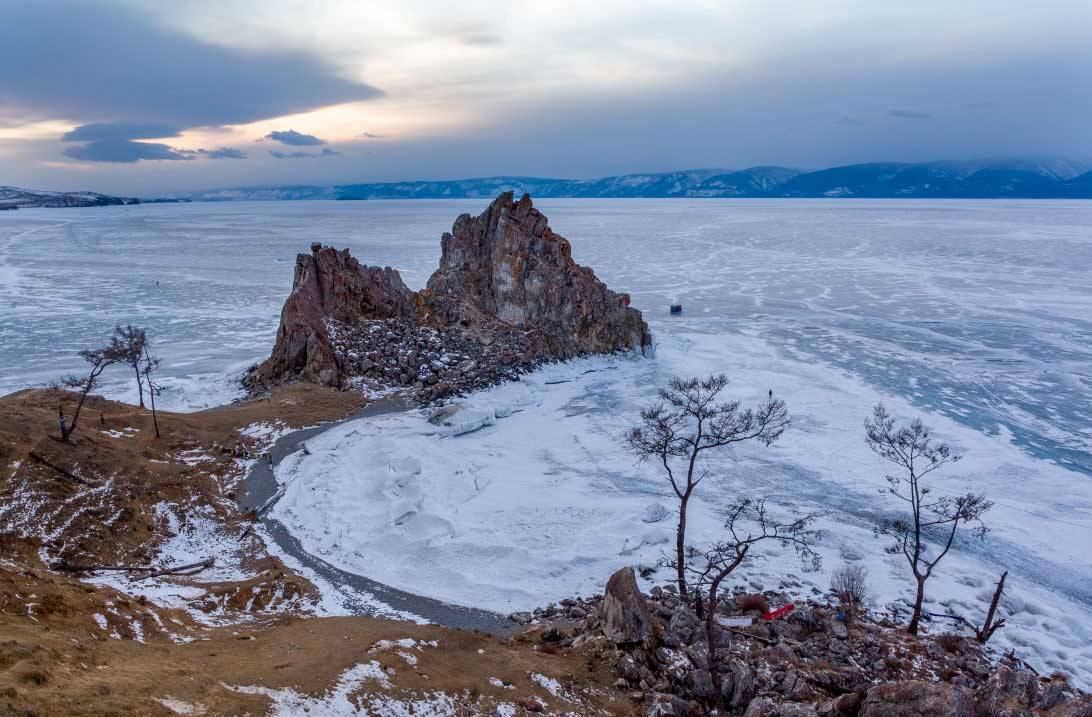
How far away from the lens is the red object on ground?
1749cm

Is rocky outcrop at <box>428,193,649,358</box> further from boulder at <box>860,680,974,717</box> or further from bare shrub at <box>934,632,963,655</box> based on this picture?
boulder at <box>860,680,974,717</box>

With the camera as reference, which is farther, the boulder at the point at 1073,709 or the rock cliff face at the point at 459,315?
the rock cliff face at the point at 459,315

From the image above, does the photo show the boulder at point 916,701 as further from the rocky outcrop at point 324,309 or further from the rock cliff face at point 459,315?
the rocky outcrop at point 324,309

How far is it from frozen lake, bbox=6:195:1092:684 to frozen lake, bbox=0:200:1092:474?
1.03ft

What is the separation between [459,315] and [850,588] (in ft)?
107

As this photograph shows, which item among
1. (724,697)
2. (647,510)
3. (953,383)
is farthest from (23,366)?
(953,383)

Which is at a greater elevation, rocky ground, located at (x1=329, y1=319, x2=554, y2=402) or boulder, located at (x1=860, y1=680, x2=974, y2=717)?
rocky ground, located at (x1=329, y1=319, x2=554, y2=402)

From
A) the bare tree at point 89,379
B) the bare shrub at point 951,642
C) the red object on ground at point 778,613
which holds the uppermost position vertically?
the bare tree at point 89,379

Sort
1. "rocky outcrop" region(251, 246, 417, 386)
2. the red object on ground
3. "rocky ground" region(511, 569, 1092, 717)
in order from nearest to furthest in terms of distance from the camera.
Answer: "rocky ground" region(511, 569, 1092, 717), the red object on ground, "rocky outcrop" region(251, 246, 417, 386)

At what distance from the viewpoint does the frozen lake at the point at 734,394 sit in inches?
834

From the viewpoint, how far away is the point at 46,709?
8594 mm

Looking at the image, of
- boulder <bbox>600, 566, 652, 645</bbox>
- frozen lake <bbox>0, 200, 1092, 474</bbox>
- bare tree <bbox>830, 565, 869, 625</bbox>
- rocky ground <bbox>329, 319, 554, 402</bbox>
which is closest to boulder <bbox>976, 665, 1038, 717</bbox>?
bare tree <bbox>830, 565, 869, 625</bbox>

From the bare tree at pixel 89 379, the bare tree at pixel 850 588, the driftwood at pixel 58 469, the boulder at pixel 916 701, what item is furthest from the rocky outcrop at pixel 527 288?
the boulder at pixel 916 701

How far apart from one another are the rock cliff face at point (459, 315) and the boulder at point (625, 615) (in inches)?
886
